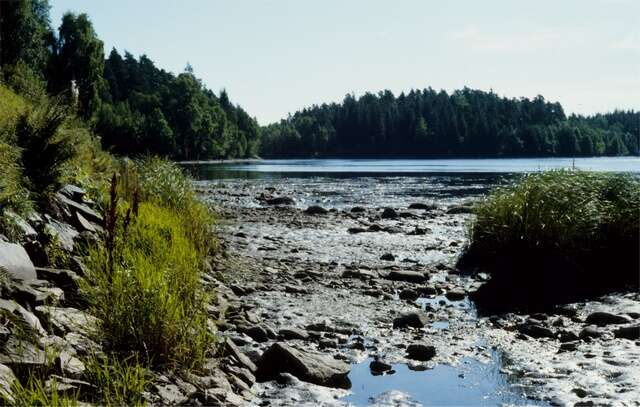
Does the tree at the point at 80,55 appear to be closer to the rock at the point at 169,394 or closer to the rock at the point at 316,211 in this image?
the rock at the point at 316,211

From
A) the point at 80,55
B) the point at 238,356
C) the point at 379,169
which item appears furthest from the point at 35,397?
the point at 379,169

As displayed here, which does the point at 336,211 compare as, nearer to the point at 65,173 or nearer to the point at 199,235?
the point at 199,235

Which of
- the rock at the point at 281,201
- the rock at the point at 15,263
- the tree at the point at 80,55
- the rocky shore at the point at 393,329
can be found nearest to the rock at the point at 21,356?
the rock at the point at 15,263

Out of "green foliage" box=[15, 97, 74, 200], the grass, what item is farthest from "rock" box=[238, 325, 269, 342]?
"green foliage" box=[15, 97, 74, 200]

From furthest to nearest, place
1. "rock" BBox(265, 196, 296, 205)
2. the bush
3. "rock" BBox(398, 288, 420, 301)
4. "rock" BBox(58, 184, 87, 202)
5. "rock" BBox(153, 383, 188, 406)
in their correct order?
"rock" BBox(265, 196, 296, 205)
the bush
"rock" BBox(398, 288, 420, 301)
"rock" BBox(58, 184, 87, 202)
"rock" BBox(153, 383, 188, 406)

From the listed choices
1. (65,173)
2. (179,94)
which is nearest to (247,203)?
(65,173)

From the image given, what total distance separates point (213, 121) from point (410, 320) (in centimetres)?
11894

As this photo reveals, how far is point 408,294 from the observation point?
39.4 ft

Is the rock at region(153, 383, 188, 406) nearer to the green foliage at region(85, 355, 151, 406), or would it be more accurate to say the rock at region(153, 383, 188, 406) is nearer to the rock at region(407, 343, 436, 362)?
the green foliage at region(85, 355, 151, 406)

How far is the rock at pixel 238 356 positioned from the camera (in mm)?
6730

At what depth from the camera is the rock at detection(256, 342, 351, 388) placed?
6.88m

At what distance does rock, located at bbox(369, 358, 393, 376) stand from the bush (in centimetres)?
581

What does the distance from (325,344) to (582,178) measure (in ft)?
32.0

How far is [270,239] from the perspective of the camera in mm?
19156
